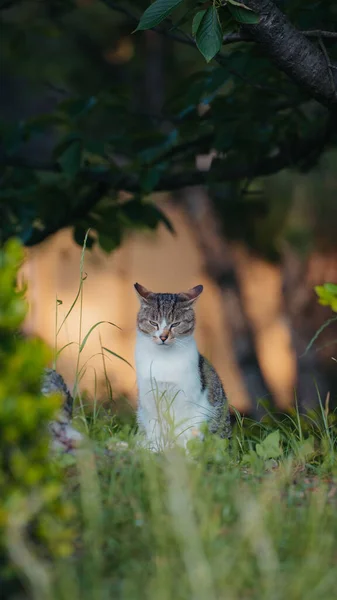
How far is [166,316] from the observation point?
195 inches

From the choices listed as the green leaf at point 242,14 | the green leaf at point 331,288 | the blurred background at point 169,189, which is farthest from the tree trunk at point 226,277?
the green leaf at point 242,14

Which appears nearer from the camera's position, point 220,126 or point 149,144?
point 220,126

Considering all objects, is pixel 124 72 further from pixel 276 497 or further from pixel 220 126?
pixel 276 497

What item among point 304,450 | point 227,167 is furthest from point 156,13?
point 227,167

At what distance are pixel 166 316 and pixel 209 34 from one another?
188 cm

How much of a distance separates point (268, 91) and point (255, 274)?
6.76 meters

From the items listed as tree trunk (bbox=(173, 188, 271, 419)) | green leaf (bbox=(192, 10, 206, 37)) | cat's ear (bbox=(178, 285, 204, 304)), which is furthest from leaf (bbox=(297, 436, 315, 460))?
tree trunk (bbox=(173, 188, 271, 419))

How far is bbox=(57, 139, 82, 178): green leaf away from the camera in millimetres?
5375

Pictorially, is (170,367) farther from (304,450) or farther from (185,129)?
(185,129)

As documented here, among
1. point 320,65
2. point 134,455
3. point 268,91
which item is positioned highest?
point 320,65

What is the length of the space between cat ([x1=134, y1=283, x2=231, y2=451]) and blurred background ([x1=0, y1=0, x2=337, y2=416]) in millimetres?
296

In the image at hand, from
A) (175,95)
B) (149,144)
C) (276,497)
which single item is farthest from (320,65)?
(276,497)

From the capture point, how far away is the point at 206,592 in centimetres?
220

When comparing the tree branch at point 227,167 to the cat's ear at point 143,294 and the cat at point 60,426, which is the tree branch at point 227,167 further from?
the cat at point 60,426
